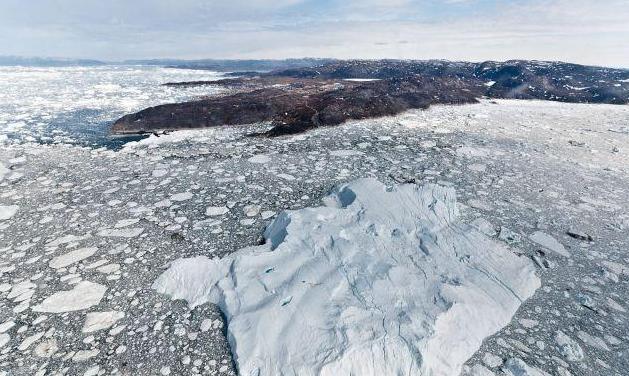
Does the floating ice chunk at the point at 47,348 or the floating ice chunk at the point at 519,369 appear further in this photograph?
the floating ice chunk at the point at 47,348

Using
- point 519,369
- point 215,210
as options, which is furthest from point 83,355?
point 519,369

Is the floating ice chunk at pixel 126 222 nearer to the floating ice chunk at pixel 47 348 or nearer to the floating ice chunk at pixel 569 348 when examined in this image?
the floating ice chunk at pixel 47 348

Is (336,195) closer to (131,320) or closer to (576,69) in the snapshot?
(131,320)

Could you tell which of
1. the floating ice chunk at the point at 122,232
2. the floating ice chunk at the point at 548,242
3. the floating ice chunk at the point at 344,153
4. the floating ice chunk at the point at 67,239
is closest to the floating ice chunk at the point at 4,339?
the floating ice chunk at the point at 67,239

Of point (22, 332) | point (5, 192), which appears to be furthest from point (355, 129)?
point (22, 332)

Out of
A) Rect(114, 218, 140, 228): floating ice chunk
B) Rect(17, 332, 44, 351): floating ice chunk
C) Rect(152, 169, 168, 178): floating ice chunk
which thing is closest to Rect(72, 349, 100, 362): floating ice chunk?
Rect(17, 332, 44, 351): floating ice chunk

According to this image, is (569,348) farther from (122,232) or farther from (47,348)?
(122,232)
